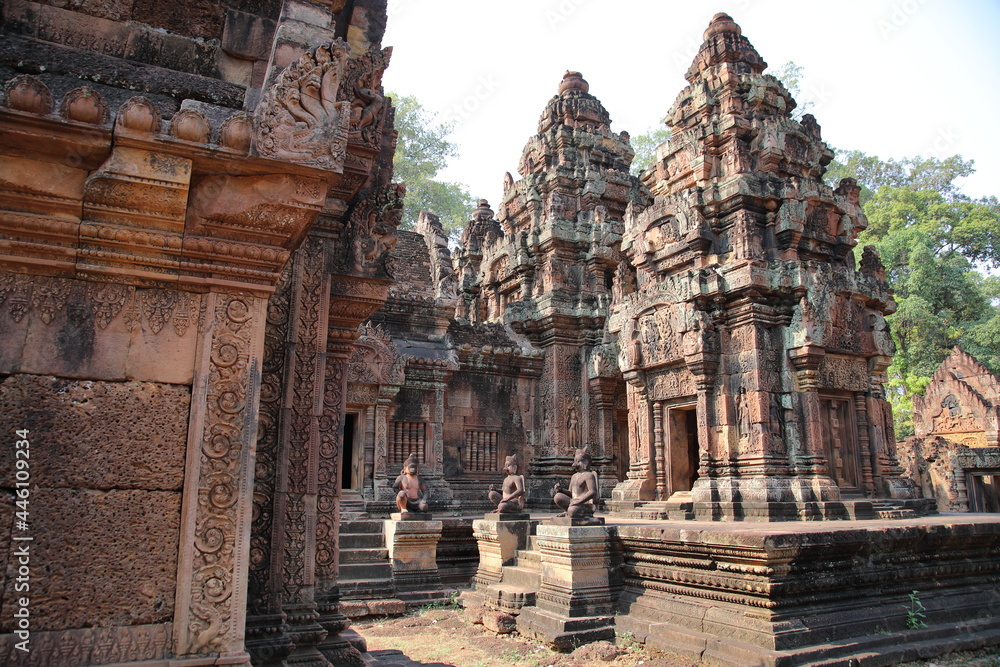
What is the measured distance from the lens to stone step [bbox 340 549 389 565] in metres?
8.94

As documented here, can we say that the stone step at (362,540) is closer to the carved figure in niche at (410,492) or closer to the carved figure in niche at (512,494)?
the carved figure in niche at (410,492)

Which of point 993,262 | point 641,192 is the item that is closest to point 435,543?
point 641,192

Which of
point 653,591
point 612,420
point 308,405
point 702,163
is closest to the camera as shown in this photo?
point 308,405

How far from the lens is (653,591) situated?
6.91 meters

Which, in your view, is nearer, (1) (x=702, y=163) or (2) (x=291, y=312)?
(2) (x=291, y=312)

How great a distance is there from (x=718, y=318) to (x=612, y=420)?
431 cm

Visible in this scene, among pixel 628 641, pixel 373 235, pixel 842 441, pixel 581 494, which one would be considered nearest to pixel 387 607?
pixel 581 494

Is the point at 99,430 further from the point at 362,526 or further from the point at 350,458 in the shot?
the point at 350,458

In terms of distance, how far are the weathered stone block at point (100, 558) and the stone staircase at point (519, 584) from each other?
5624 millimetres

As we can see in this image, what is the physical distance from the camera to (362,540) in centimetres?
931

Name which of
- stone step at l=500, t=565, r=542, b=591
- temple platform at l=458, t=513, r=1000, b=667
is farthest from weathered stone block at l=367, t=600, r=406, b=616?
stone step at l=500, t=565, r=542, b=591

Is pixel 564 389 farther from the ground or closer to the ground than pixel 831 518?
farther from the ground

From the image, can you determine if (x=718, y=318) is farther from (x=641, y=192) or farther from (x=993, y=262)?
(x=993, y=262)

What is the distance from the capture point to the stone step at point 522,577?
303 inches
